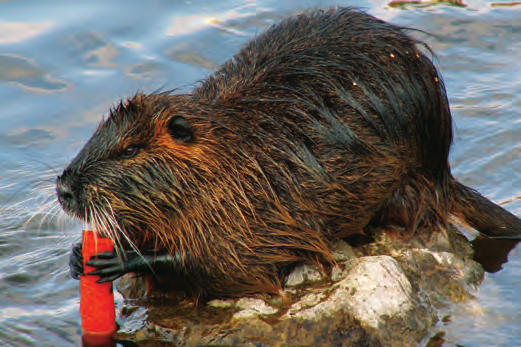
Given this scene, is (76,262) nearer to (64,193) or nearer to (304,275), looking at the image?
(64,193)

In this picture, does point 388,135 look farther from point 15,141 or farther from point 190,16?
point 190,16

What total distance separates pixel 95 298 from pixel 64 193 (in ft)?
1.68

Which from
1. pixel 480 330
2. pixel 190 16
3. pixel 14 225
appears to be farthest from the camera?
pixel 190 16

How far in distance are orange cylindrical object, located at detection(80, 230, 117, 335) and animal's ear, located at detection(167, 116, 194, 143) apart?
1.81 feet

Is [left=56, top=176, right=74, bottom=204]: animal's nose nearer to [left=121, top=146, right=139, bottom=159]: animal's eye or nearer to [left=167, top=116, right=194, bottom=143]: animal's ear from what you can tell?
[left=121, top=146, right=139, bottom=159]: animal's eye

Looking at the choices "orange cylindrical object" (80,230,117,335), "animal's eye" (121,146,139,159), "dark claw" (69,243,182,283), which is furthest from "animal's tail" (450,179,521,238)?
"orange cylindrical object" (80,230,117,335)

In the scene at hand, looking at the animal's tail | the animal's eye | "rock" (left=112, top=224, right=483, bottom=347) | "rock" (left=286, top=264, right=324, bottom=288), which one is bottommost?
"rock" (left=112, top=224, right=483, bottom=347)

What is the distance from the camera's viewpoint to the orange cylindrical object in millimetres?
3934

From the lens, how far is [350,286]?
A: 13.2ft

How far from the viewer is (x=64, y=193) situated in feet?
12.5

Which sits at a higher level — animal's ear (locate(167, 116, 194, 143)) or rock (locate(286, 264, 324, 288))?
animal's ear (locate(167, 116, 194, 143))

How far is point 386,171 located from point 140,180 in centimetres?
123

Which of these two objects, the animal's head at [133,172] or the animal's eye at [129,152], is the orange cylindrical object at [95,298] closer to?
the animal's head at [133,172]

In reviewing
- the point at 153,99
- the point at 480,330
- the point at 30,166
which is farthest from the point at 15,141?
the point at 480,330
